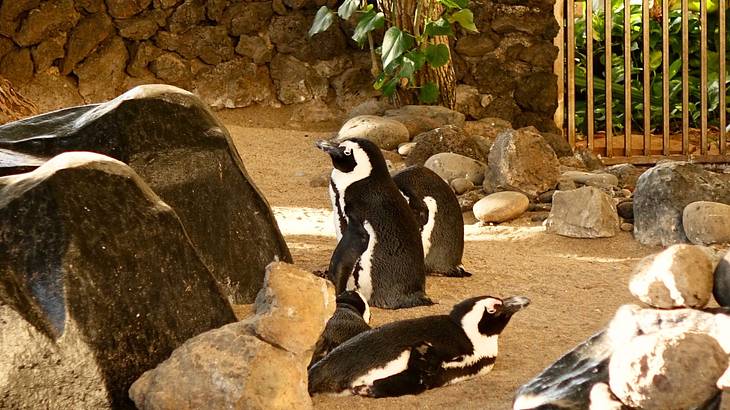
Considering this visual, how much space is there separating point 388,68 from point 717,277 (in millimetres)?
5685

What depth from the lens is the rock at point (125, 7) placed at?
28.9 ft

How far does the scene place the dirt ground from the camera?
3.46 metres

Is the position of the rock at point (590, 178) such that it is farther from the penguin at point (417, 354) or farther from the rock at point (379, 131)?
the penguin at point (417, 354)

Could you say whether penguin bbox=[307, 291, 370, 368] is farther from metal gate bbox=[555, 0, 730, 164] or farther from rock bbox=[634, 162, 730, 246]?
metal gate bbox=[555, 0, 730, 164]

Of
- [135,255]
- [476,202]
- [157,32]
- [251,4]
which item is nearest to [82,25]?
[157,32]

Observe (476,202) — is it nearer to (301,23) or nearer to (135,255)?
(301,23)

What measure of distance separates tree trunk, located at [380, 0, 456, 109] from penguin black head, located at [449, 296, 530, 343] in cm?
502

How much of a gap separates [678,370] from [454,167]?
4.84m

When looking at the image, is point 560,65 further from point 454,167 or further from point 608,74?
point 454,167

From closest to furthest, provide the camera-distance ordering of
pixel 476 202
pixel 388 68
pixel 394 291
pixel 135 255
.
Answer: pixel 135 255
pixel 394 291
pixel 476 202
pixel 388 68

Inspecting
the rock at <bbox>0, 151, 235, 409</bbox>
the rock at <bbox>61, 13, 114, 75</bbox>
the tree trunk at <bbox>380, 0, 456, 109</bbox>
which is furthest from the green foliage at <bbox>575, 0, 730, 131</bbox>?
the rock at <bbox>0, 151, 235, 409</bbox>

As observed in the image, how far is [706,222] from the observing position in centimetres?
562

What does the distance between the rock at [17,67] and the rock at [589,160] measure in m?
4.29

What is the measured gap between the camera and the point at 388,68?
8.30 metres
